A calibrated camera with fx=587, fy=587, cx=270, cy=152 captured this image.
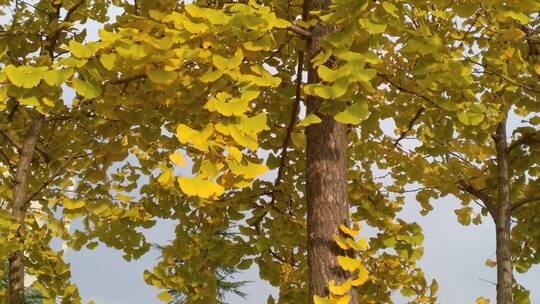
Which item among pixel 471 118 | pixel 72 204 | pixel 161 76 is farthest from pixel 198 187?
pixel 72 204

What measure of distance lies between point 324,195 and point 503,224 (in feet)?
10.7

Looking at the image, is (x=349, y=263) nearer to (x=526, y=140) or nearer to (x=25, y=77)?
(x=25, y=77)

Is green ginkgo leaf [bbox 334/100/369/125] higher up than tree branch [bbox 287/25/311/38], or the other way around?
tree branch [bbox 287/25/311/38]

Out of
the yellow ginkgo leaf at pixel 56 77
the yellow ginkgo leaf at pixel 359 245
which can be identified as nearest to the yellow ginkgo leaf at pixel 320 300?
the yellow ginkgo leaf at pixel 359 245

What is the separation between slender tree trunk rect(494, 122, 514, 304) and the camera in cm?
584

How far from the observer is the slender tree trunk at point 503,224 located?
5.84 metres

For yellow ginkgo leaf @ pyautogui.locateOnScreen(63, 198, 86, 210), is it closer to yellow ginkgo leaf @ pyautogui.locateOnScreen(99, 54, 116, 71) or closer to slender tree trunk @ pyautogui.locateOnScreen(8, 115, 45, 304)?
slender tree trunk @ pyautogui.locateOnScreen(8, 115, 45, 304)

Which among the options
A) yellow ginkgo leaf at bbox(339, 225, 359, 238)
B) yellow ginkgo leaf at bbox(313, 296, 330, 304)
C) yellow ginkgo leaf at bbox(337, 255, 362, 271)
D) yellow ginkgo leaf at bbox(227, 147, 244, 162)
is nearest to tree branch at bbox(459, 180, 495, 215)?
yellow ginkgo leaf at bbox(339, 225, 359, 238)

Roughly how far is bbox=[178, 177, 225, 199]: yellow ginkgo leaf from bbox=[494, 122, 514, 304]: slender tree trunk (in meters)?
4.36

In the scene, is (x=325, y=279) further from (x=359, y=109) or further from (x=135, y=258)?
(x=135, y=258)

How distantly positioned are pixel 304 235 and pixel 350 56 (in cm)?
226

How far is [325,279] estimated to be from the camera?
3.43 meters

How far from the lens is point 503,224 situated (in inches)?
239

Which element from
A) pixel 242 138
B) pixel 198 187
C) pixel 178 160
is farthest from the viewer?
pixel 242 138
